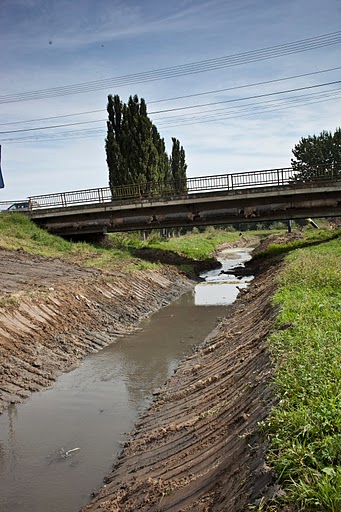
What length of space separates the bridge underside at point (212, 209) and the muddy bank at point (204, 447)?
21.6 metres

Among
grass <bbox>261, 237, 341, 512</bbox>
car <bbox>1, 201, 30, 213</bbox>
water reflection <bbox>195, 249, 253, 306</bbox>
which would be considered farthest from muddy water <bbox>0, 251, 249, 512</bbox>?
car <bbox>1, 201, 30, 213</bbox>

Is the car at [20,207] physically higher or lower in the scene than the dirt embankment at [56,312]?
higher

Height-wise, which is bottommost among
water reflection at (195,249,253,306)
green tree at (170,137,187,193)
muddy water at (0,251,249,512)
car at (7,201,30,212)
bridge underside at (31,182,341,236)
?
water reflection at (195,249,253,306)

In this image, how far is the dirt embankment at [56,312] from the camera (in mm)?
12945

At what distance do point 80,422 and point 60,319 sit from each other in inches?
267

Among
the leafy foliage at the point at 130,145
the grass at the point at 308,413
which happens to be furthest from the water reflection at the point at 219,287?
the grass at the point at 308,413

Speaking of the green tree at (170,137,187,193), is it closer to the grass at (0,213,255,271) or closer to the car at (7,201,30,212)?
the grass at (0,213,255,271)

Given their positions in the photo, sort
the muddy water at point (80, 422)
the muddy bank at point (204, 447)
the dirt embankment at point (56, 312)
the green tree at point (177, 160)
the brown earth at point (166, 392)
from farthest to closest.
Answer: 1. the green tree at point (177, 160)
2. the dirt embankment at point (56, 312)
3. the muddy water at point (80, 422)
4. the brown earth at point (166, 392)
5. the muddy bank at point (204, 447)

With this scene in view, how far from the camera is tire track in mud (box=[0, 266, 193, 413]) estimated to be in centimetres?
1279

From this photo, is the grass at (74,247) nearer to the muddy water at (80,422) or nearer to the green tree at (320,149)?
the muddy water at (80,422)

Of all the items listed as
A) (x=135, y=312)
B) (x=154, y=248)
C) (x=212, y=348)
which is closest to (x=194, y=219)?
(x=154, y=248)

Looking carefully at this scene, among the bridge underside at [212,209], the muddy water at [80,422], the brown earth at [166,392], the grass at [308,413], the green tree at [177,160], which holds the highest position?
the green tree at [177,160]

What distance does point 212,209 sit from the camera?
33031mm

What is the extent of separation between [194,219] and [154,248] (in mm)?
6233
